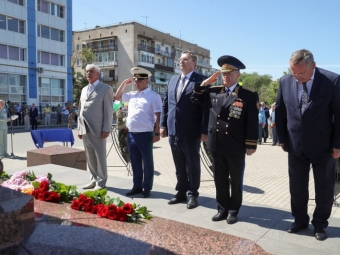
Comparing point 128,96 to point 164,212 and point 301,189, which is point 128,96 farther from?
point 301,189

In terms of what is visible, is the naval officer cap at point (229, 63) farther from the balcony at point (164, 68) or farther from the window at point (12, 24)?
the balcony at point (164, 68)

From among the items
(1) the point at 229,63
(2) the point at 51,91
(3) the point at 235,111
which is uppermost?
(2) the point at 51,91

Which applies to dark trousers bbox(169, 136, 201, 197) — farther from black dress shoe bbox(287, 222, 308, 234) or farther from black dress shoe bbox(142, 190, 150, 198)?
black dress shoe bbox(287, 222, 308, 234)

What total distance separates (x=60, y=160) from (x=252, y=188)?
152 inches

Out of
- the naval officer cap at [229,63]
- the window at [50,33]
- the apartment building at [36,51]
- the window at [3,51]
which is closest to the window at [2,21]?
the apartment building at [36,51]

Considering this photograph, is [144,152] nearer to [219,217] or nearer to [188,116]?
[188,116]

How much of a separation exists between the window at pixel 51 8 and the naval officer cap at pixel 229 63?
33922 millimetres

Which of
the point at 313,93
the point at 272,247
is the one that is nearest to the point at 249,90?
the point at 313,93

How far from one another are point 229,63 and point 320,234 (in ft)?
6.34

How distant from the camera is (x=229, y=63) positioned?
3.89 m

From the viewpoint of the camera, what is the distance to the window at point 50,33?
34.0 m

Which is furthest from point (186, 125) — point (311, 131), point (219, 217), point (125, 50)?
point (125, 50)

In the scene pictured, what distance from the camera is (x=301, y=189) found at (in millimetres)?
3773

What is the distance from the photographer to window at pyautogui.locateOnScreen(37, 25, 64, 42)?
3403 cm
